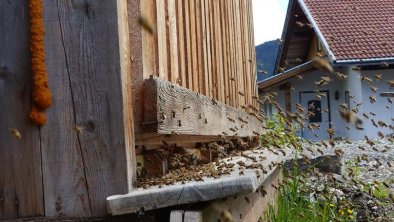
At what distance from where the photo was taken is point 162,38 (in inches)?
126

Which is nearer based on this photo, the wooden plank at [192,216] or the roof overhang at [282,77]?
the wooden plank at [192,216]

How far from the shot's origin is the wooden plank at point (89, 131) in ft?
8.14

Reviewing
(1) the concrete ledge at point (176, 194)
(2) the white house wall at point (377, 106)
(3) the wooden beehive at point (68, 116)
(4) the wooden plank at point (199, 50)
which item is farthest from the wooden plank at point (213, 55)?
(2) the white house wall at point (377, 106)

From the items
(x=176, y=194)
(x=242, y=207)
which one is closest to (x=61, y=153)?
(x=176, y=194)

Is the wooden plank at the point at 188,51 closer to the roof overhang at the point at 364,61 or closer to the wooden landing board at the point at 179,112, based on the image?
the wooden landing board at the point at 179,112

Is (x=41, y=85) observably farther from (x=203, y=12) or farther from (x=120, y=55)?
(x=203, y=12)

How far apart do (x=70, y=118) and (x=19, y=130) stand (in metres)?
0.20

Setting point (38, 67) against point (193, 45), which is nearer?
point (38, 67)

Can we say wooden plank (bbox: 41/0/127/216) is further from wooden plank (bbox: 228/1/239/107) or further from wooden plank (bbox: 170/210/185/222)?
wooden plank (bbox: 228/1/239/107)

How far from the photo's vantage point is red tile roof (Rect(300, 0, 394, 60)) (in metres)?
22.3

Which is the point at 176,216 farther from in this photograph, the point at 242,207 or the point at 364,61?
the point at 364,61

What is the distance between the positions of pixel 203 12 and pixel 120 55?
2055mm

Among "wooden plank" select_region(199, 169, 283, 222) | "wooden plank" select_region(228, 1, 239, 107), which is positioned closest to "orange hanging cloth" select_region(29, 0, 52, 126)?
"wooden plank" select_region(199, 169, 283, 222)

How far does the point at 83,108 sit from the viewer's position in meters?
2.49
